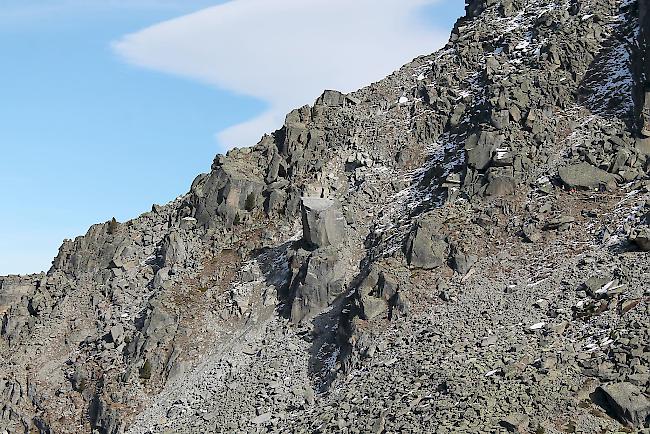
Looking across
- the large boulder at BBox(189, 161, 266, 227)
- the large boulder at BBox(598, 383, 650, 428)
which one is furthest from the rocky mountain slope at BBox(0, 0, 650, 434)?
the large boulder at BBox(189, 161, 266, 227)

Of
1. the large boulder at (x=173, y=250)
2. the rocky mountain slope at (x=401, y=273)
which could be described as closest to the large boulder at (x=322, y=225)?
Result: the rocky mountain slope at (x=401, y=273)

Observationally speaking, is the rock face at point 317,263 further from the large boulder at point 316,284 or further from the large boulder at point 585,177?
the large boulder at point 585,177

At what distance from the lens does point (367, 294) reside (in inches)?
2071

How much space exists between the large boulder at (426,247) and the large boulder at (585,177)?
9.63 m

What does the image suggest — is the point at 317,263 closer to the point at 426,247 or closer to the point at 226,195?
the point at 426,247

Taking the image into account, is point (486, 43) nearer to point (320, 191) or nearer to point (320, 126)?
point (320, 126)

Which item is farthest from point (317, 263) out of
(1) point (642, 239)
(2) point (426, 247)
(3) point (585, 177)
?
(1) point (642, 239)

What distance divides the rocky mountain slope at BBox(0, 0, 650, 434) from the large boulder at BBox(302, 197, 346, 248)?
18 cm

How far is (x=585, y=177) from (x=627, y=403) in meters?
22.2

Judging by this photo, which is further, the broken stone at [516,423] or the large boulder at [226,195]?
the large boulder at [226,195]

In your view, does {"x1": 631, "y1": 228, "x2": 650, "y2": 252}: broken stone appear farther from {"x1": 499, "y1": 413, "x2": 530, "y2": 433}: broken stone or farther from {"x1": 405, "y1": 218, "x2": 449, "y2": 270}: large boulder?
{"x1": 499, "y1": 413, "x2": 530, "y2": 433}: broken stone

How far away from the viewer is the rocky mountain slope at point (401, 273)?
1671 inches

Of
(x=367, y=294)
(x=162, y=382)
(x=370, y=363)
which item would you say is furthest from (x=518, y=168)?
(x=162, y=382)

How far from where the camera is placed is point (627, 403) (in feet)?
119
